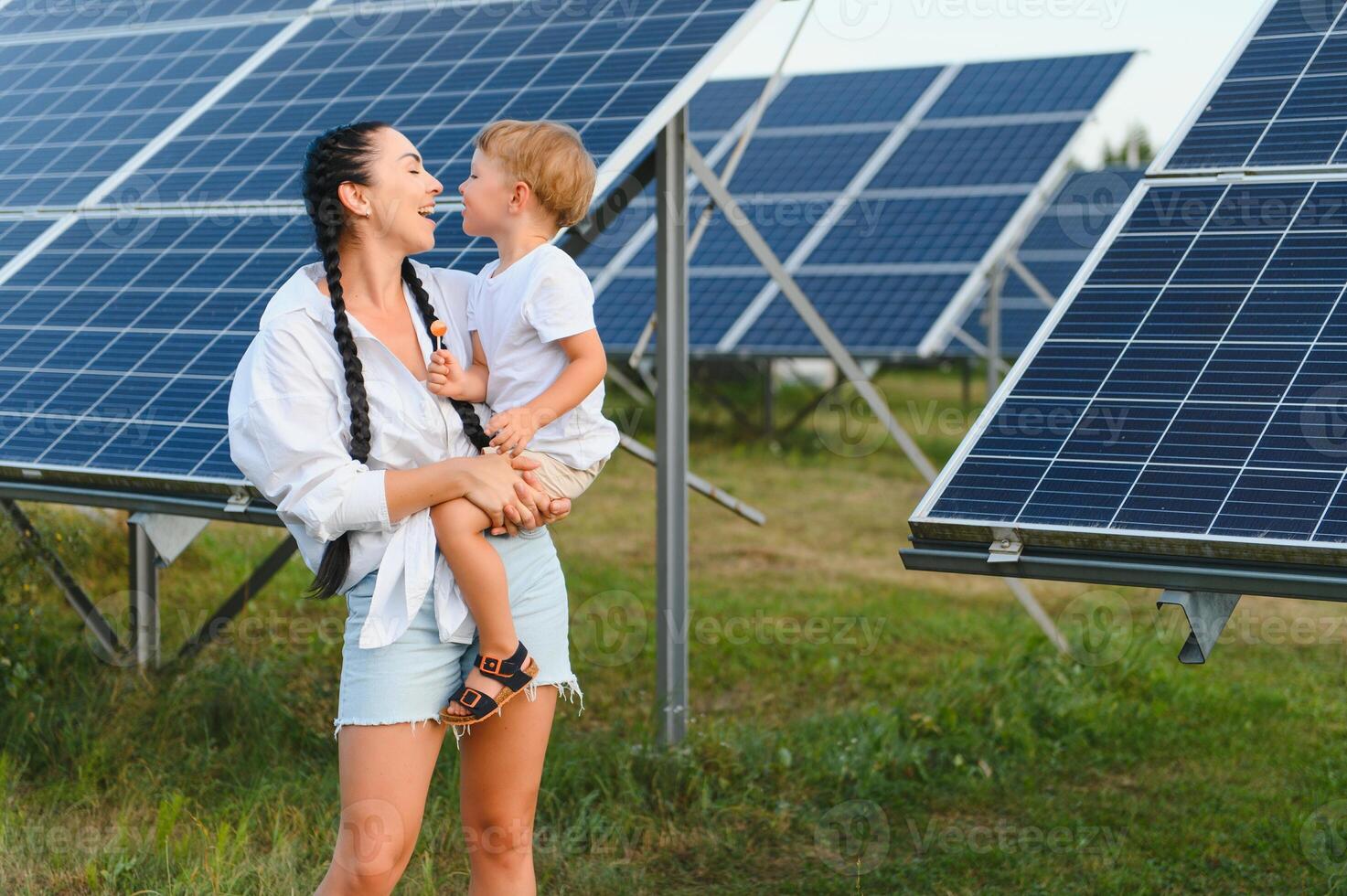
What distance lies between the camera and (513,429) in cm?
303

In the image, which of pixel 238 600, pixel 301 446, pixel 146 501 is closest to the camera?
pixel 301 446

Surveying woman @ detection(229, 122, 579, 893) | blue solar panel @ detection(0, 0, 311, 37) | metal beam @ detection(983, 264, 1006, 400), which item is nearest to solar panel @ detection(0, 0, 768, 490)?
blue solar panel @ detection(0, 0, 311, 37)

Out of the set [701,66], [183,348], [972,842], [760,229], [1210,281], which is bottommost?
[972,842]

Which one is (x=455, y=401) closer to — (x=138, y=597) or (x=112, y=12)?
(x=138, y=597)

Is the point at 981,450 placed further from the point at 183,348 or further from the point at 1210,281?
the point at 183,348

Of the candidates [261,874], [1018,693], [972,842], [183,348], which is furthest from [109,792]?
[1018,693]

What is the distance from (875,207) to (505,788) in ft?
38.0

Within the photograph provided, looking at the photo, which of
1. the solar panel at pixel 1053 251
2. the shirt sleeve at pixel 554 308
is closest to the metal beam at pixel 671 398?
the shirt sleeve at pixel 554 308

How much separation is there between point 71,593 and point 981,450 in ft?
14.0

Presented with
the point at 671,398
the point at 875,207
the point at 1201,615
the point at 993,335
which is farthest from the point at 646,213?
the point at 1201,615

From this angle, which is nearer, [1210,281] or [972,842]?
[1210,281]

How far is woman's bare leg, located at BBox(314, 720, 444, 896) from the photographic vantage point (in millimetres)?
2906

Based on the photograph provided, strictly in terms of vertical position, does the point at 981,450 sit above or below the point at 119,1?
below

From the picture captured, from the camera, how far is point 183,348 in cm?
517
